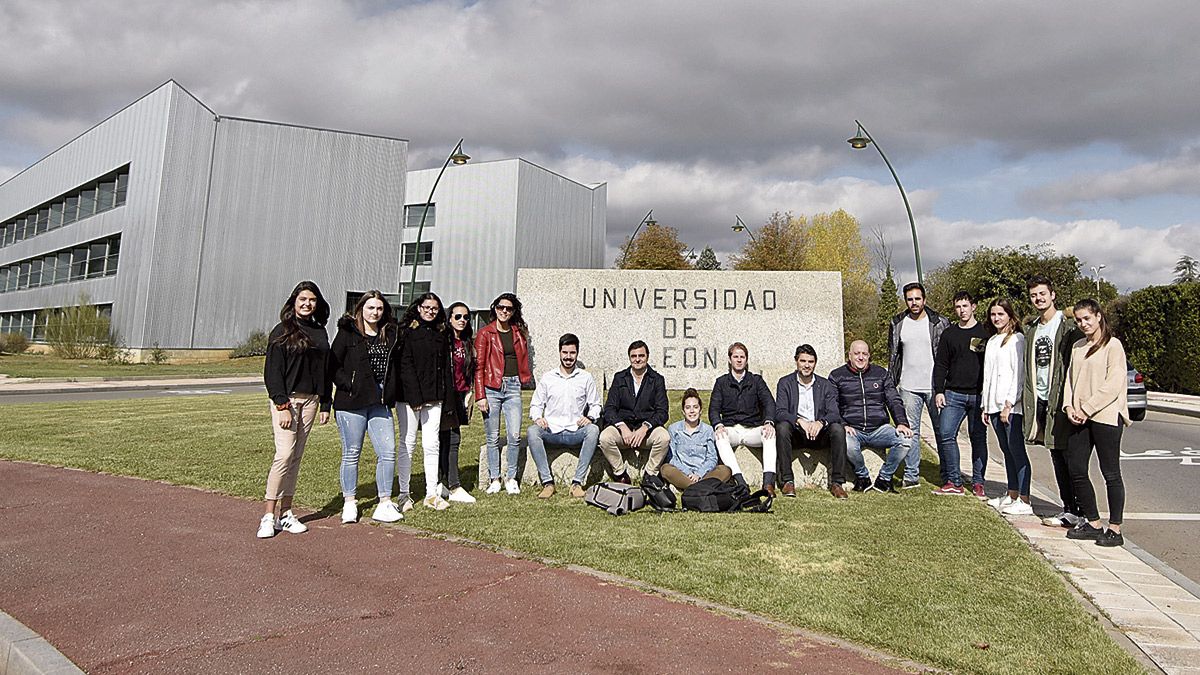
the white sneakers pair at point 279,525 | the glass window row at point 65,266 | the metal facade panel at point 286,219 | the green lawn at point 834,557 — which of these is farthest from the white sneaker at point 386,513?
the glass window row at point 65,266

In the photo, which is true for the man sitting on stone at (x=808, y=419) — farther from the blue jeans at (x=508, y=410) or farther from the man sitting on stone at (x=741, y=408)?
the blue jeans at (x=508, y=410)

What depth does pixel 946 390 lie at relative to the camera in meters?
7.74

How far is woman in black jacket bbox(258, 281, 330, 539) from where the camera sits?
574 cm

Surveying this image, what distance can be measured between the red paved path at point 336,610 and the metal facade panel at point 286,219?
3515 cm

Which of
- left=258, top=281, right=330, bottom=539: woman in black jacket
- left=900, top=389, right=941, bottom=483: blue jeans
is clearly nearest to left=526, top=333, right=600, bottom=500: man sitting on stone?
left=258, top=281, right=330, bottom=539: woman in black jacket

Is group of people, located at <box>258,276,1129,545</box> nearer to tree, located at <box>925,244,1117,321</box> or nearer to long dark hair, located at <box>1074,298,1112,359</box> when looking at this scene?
long dark hair, located at <box>1074,298,1112,359</box>

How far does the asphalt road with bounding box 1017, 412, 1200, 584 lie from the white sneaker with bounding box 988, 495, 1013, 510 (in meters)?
0.32

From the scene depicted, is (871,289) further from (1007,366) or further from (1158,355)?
(1007,366)

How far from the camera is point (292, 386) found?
19.0 feet

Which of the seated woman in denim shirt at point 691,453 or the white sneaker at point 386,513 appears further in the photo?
the seated woman in denim shirt at point 691,453

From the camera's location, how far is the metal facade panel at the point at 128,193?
122 ft

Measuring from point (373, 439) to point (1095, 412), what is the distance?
18.5ft

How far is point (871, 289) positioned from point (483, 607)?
1831 inches

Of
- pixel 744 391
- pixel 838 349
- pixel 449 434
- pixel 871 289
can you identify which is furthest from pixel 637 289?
pixel 871 289
